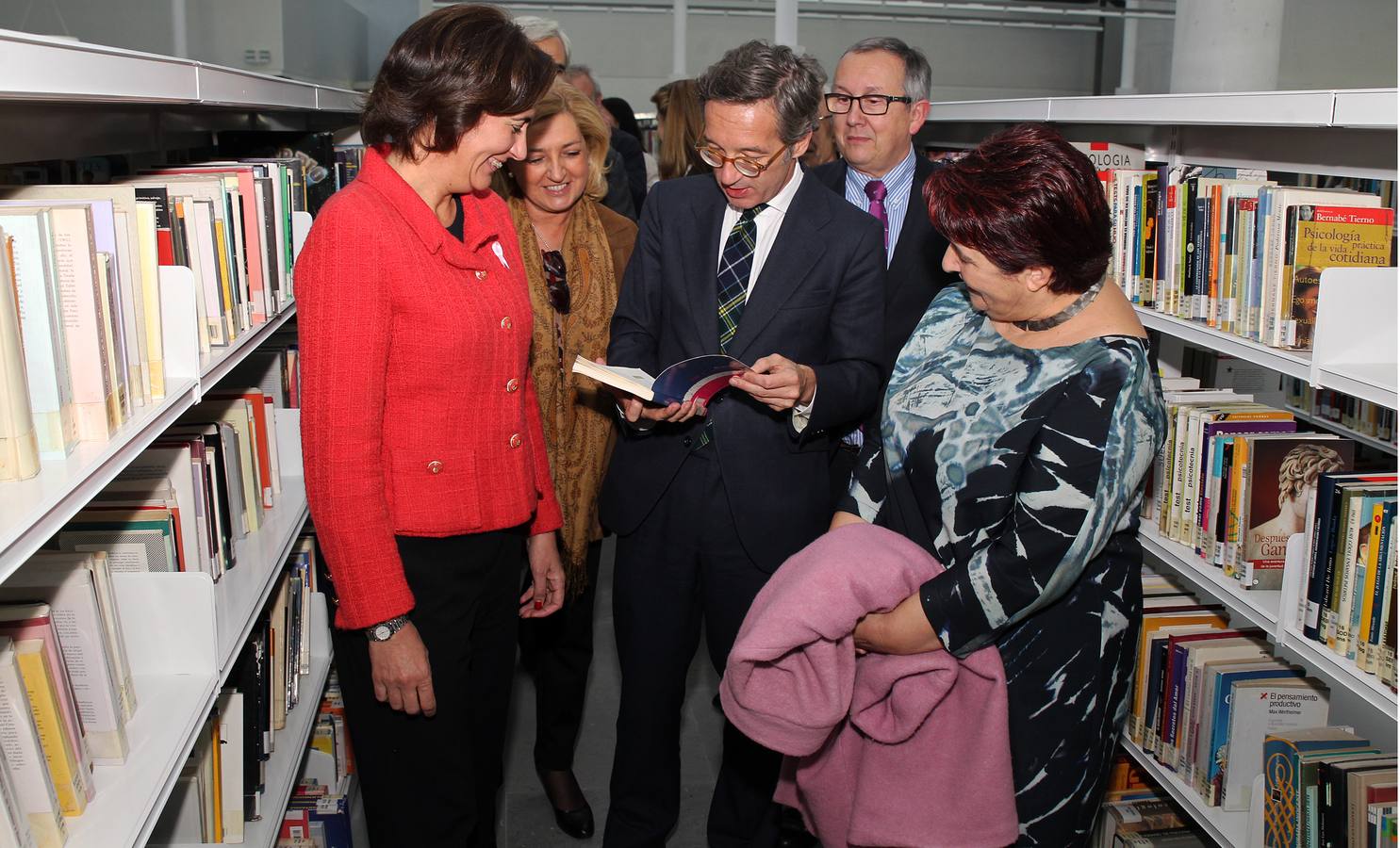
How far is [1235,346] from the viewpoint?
86.7 inches

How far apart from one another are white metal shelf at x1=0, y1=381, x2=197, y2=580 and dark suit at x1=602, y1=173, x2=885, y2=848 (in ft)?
3.63

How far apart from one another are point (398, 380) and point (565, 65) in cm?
261

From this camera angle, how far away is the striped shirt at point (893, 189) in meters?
3.02

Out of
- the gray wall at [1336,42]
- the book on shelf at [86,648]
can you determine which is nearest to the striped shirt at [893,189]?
the book on shelf at [86,648]

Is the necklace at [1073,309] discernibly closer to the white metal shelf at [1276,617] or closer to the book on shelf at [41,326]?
the white metal shelf at [1276,617]

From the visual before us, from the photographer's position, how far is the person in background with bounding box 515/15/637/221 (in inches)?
139

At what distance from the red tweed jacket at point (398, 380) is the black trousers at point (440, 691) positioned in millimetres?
90

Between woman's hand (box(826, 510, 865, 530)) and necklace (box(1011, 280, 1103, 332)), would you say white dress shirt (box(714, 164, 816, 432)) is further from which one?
necklace (box(1011, 280, 1103, 332))

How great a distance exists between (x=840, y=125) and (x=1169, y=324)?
3.71 ft

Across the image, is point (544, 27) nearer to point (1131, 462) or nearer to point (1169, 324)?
point (1169, 324)

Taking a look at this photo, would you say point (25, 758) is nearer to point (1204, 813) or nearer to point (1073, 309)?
point (1073, 309)

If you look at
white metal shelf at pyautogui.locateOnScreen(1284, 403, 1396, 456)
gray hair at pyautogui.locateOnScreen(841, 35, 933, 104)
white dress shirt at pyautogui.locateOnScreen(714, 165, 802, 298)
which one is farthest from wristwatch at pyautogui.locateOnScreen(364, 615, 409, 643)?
white metal shelf at pyautogui.locateOnScreen(1284, 403, 1396, 456)

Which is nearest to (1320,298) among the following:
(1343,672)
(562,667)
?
(1343,672)

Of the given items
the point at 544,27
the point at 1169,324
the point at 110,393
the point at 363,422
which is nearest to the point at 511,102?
the point at 363,422
